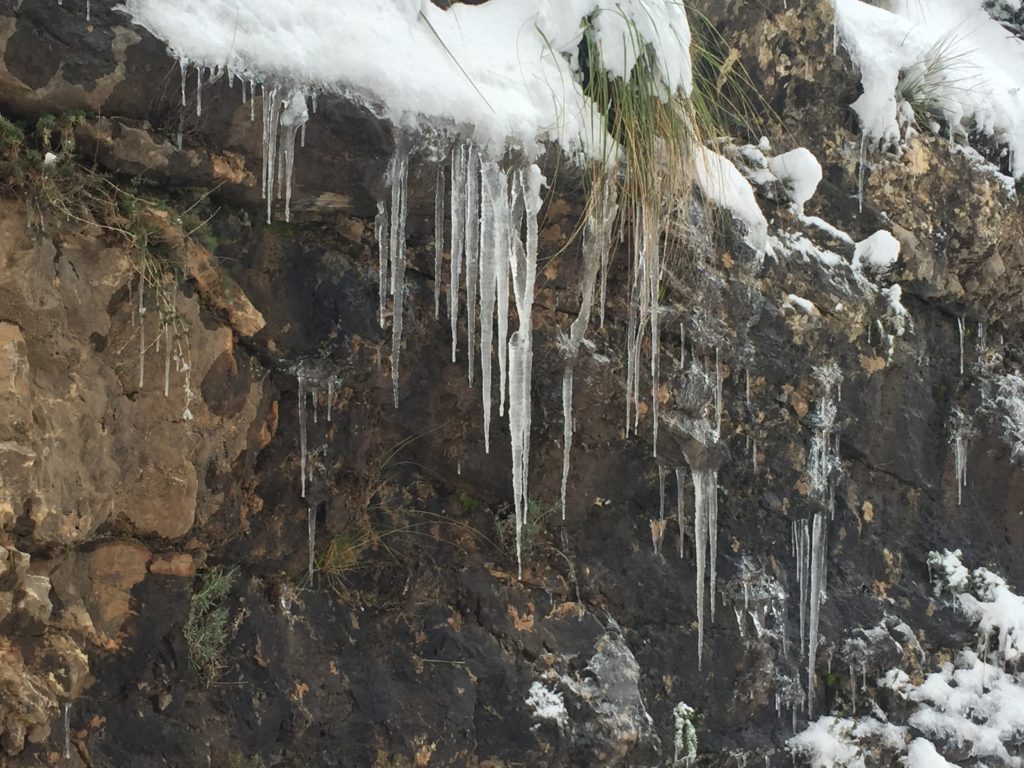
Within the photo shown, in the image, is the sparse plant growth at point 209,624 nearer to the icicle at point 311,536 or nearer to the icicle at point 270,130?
the icicle at point 311,536

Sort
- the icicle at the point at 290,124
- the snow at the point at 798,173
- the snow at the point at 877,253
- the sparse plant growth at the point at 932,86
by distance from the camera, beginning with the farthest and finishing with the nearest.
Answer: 1. the sparse plant growth at the point at 932,86
2. the snow at the point at 877,253
3. the snow at the point at 798,173
4. the icicle at the point at 290,124

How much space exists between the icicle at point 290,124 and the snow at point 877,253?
300cm

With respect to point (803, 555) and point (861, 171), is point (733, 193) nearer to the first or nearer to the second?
point (861, 171)

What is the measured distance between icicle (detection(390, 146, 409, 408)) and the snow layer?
14 centimetres

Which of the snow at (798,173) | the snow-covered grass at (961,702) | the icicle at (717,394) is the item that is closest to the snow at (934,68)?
the snow at (798,173)

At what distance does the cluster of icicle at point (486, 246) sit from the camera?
3.28 m

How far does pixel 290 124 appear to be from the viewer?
2986mm

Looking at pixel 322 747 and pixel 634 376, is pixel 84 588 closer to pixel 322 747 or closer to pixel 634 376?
pixel 322 747

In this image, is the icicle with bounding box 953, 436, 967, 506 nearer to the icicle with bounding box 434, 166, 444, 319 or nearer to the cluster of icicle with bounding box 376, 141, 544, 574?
the cluster of icicle with bounding box 376, 141, 544, 574

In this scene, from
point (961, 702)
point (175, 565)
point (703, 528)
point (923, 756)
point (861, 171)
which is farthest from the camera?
point (861, 171)

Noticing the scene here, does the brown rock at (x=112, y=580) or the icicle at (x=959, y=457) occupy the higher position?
the icicle at (x=959, y=457)

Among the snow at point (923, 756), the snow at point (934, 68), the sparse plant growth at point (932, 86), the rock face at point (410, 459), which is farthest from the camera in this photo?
the sparse plant growth at point (932, 86)

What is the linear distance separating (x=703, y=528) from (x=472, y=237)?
5.50ft

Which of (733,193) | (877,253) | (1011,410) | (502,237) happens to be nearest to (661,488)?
(733,193)
